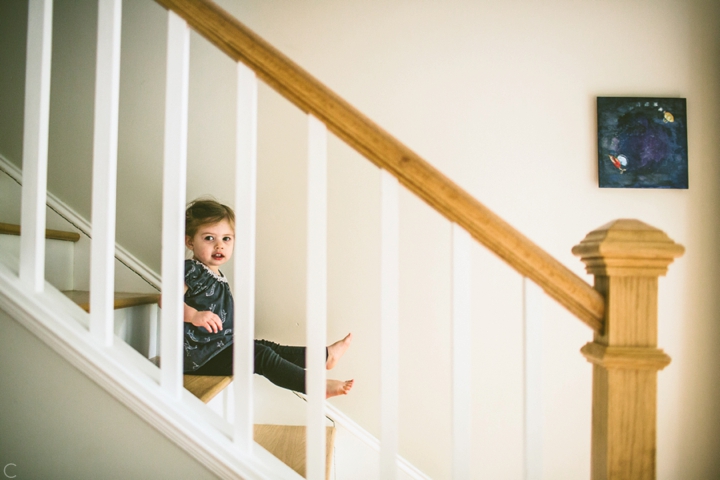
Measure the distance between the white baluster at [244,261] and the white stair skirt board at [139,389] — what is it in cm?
6

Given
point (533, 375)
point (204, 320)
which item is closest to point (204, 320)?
point (204, 320)

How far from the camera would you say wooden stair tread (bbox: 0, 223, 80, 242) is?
3.47ft

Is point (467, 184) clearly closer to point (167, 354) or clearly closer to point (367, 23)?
point (367, 23)

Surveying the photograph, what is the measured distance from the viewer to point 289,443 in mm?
1312

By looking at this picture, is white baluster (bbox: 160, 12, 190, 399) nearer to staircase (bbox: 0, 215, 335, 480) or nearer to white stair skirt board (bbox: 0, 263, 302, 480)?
white stair skirt board (bbox: 0, 263, 302, 480)

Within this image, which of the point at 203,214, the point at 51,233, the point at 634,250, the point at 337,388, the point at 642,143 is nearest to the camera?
the point at 634,250

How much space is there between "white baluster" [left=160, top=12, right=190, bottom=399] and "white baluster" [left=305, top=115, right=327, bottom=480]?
8.8 inches

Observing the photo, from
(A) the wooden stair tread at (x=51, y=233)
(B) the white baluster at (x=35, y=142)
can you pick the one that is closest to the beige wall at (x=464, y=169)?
(A) the wooden stair tread at (x=51, y=233)

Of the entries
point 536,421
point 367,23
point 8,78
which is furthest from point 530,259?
point 8,78

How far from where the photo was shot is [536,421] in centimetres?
67

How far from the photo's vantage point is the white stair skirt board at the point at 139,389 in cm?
72

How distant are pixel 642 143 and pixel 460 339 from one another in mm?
1465

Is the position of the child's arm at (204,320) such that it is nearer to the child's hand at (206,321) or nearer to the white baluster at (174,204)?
the child's hand at (206,321)

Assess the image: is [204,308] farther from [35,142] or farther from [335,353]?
[35,142]
